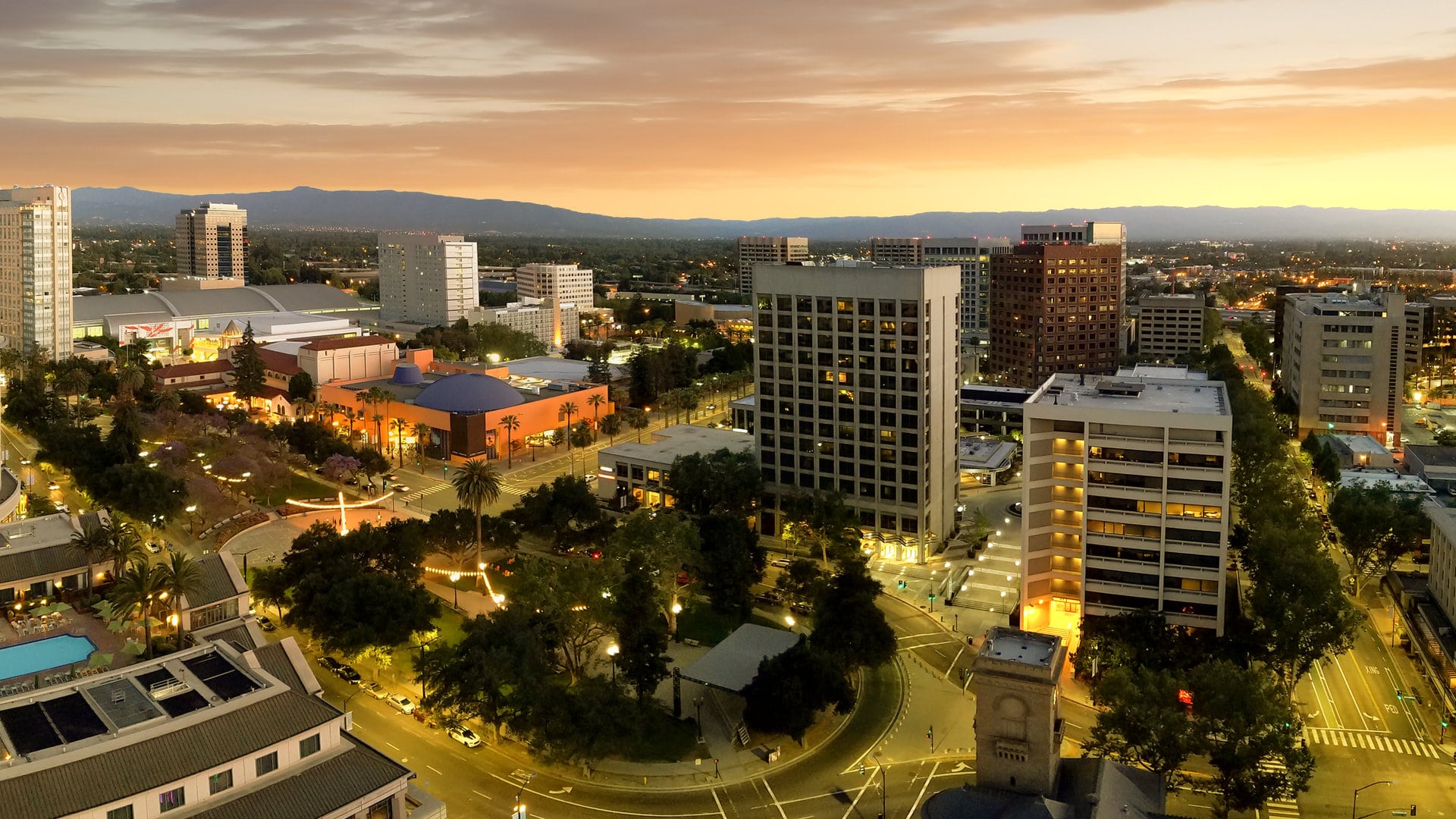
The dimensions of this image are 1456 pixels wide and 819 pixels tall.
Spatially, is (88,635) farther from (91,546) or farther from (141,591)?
(91,546)

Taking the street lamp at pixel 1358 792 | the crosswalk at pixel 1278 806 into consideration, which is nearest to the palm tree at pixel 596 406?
the crosswalk at pixel 1278 806

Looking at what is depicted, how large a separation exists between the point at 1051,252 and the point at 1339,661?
272 ft

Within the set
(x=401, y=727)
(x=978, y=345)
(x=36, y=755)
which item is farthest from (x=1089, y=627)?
(x=978, y=345)

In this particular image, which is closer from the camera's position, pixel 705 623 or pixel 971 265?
pixel 705 623

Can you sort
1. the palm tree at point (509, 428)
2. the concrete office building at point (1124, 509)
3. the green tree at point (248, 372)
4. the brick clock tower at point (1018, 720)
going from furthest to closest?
1. the green tree at point (248, 372)
2. the palm tree at point (509, 428)
3. the concrete office building at point (1124, 509)
4. the brick clock tower at point (1018, 720)

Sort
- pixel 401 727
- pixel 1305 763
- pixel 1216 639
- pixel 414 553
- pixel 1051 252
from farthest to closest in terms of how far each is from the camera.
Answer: pixel 1051 252 < pixel 414 553 < pixel 1216 639 < pixel 401 727 < pixel 1305 763

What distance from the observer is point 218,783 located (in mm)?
33500

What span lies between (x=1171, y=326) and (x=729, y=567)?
12291 cm

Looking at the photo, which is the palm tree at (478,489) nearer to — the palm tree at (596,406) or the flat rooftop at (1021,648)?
the flat rooftop at (1021,648)

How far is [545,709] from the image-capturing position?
143ft

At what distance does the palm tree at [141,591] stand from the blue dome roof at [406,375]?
70.4m

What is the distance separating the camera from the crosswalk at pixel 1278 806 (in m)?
41.9

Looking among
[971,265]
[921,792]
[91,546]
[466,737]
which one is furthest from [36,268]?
[971,265]

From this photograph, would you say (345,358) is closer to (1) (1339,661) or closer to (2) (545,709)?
(2) (545,709)
